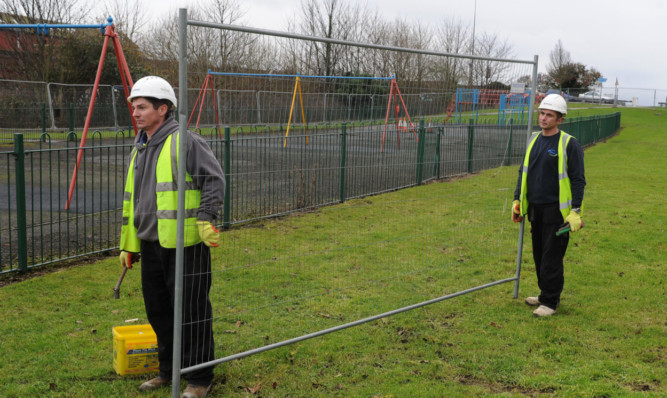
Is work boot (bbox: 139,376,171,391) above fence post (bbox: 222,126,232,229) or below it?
below

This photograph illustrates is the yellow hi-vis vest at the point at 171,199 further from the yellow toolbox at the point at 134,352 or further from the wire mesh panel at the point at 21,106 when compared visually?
the wire mesh panel at the point at 21,106

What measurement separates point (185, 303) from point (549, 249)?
11.4ft

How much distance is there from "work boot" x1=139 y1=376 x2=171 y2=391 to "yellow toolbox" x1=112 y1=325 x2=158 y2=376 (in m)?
0.21

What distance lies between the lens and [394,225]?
9328 millimetres

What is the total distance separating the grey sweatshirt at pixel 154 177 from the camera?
3.72 meters

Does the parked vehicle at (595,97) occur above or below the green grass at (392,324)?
above

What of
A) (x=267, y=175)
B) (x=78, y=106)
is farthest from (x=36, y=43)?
(x=267, y=175)

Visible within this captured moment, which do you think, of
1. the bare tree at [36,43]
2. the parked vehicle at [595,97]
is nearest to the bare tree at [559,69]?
the parked vehicle at [595,97]

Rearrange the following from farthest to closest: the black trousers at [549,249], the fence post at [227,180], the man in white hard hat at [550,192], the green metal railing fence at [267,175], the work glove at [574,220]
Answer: the fence post at [227,180] → the green metal railing fence at [267,175] → the black trousers at [549,249] → the man in white hard hat at [550,192] → the work glove at [574,220]

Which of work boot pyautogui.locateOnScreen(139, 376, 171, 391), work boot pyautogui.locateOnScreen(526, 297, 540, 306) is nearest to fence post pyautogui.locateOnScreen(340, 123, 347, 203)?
work boot pyautogui.locateOnScreen(526, 297, 540, 306)

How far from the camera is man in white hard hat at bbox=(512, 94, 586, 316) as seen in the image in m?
5.38

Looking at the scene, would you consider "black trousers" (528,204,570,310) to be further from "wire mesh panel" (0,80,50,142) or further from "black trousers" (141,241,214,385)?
"wire mesh panel" (0,80,50,142)

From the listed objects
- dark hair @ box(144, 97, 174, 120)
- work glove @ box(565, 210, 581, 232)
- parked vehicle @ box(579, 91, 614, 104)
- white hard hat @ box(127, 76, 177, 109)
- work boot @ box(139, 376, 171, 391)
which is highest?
parked vehicle @ box(579, 91, 614, 104)

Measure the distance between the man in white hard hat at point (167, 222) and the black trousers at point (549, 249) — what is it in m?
3.28
